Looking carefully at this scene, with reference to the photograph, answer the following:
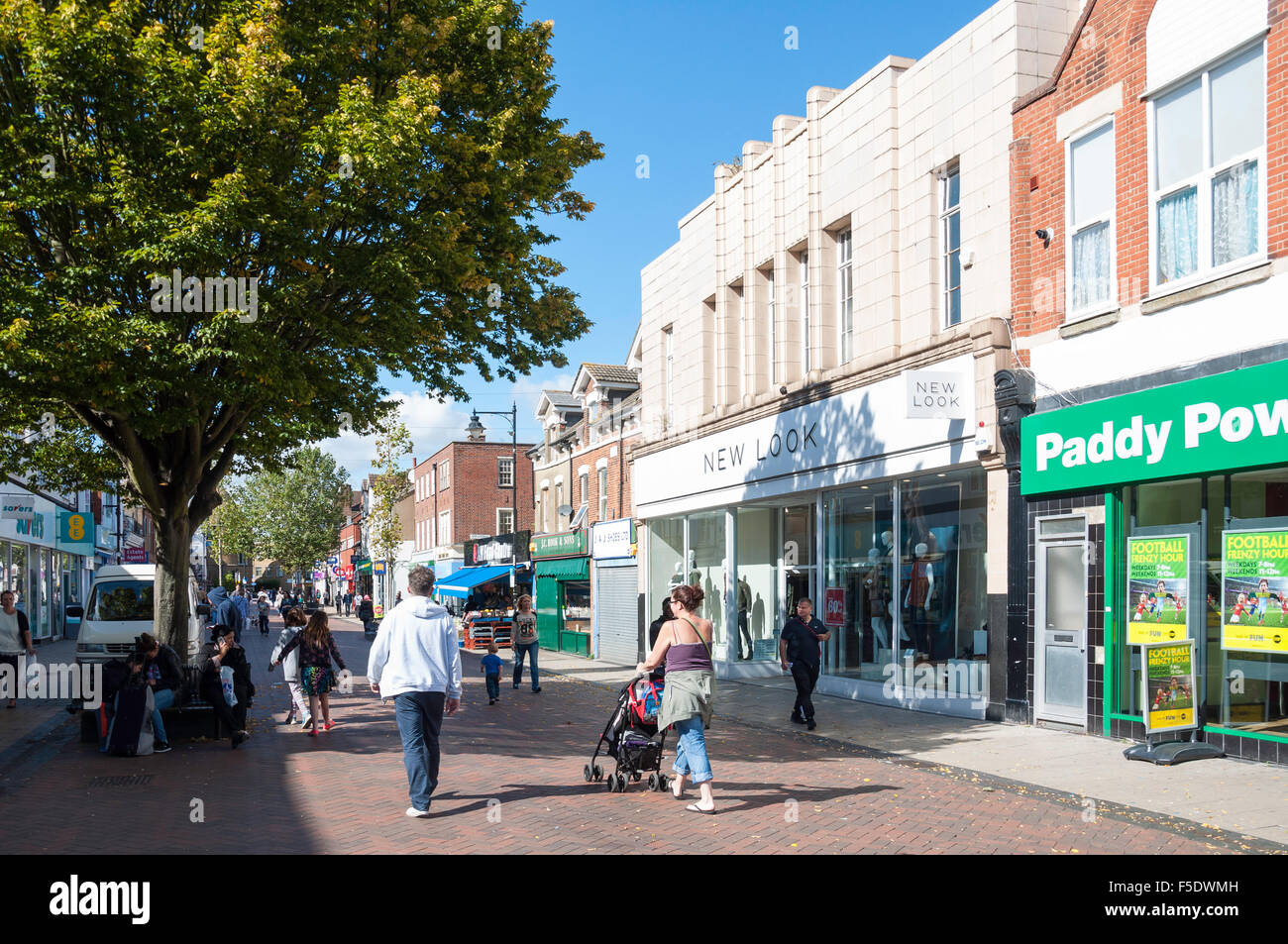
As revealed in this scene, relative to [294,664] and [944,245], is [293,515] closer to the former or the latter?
[294,664]

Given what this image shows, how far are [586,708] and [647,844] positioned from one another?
1011 centimetres

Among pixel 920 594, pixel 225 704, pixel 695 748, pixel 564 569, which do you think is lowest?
pixel 225 704

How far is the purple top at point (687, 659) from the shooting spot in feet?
28.7

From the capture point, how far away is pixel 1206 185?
11.3m

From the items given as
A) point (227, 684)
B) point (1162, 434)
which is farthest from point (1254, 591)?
point (227, 684)

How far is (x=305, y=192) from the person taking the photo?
1184 cm

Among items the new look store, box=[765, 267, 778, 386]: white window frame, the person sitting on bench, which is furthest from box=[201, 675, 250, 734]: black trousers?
box=[765, 267, 778, 386]: white window frame

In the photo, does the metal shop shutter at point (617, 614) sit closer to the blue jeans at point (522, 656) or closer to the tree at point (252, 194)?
the blue jeans at point (522, 656)

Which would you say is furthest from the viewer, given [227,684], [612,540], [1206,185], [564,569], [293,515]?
[293,515]

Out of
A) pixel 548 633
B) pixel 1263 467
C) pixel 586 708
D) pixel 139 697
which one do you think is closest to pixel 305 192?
pixel 139 697

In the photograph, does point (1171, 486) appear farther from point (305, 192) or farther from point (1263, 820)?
point (305, 192)

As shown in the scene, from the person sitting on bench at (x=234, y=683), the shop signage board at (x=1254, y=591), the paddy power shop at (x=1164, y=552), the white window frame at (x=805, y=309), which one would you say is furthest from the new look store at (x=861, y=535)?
the person sitting on bench at (x=234, y=683)

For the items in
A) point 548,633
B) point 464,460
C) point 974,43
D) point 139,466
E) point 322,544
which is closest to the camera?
point 139,466

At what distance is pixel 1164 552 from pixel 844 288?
862 cm
